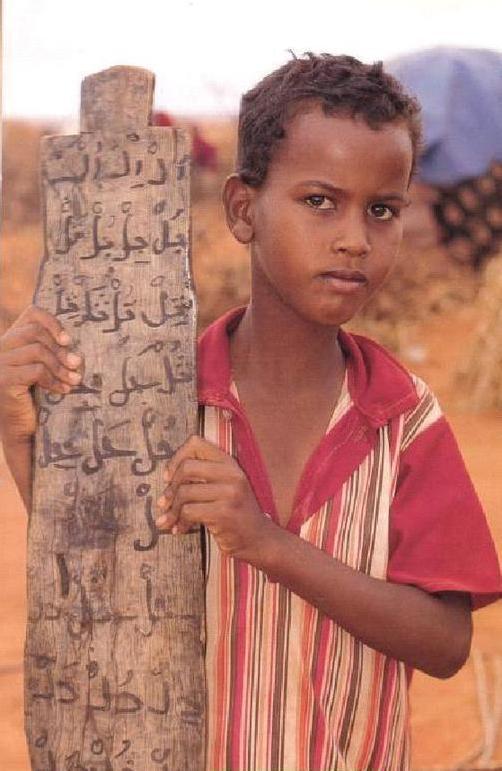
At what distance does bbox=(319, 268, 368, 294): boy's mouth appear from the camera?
1678 mm

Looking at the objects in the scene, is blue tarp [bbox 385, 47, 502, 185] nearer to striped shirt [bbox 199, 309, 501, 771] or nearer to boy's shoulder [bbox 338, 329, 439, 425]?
boy's shoulder [bbox 338, 329, 439, 425]

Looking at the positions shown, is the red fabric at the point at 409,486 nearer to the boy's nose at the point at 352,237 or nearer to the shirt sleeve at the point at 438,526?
the shirt sleeve at the point at 438,526

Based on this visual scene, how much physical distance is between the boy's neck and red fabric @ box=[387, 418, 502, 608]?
0.57ft

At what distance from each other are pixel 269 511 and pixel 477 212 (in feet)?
21.4

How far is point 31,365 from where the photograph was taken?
1650mm

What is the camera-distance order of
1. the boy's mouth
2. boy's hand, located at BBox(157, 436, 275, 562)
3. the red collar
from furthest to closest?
the red collar → the boy's mouth → boy's hand, located at BBox(157, 436, 275, 562)

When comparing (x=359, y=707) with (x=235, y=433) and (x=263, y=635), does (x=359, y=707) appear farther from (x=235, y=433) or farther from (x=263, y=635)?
(x=235, y=433)

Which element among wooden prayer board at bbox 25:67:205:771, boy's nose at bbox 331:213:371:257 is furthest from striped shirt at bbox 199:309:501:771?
boy's nose at bbox 331:213:371:257

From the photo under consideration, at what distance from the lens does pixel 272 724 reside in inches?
69.1

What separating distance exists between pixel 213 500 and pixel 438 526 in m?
0.37

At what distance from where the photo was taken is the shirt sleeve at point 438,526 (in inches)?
69.4

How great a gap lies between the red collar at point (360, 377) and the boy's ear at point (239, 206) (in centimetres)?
14

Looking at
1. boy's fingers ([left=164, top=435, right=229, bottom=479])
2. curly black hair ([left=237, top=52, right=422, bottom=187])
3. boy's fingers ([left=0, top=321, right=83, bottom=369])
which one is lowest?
boy's fingers ([left=164, top=435, right=229, bottom=479])

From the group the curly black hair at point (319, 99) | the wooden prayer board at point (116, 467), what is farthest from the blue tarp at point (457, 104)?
the wooden prayer board at point (116, 467)
